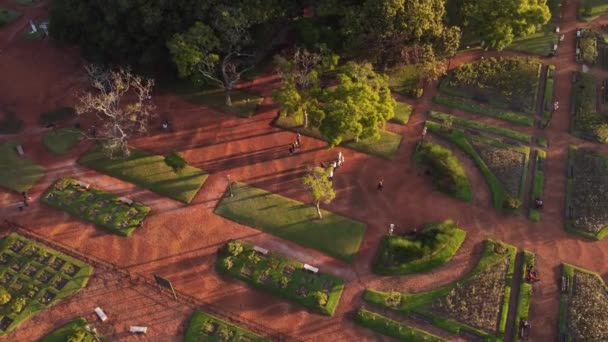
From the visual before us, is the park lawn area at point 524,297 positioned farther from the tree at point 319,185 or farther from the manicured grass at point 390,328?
the tree at point 319,185

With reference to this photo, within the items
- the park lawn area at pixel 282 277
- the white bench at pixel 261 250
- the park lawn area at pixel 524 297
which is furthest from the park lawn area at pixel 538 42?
the white bench at pixel 261 250

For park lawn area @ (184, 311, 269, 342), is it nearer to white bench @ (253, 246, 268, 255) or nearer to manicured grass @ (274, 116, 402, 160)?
white bench @ (253, 246, 268, 255)

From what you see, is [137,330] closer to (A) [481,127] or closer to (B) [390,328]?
(B) [390,328]

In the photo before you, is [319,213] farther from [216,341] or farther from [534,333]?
[534,333]

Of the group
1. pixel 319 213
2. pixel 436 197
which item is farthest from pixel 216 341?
pixel 436 197

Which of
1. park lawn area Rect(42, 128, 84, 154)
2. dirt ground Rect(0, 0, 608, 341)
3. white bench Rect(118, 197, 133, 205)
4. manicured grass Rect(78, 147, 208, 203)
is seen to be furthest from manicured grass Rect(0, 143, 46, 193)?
white bench Rect(118, 197, 133, 205)

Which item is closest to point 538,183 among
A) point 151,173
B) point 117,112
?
point 151,173
